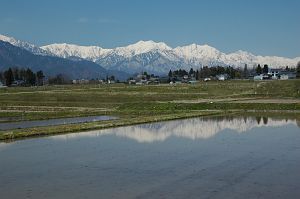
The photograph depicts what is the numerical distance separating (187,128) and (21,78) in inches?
4307

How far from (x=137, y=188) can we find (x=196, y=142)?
890 cm

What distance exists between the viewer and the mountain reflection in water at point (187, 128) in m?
22.0

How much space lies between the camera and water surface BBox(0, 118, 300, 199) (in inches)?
437

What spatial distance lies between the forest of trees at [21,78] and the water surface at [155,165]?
9778cm

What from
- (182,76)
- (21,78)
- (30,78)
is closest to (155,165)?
(30,78)

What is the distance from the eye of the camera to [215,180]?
40.3ft

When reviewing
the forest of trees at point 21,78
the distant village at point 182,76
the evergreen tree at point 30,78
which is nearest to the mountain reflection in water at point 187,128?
the distant village at point 182,76

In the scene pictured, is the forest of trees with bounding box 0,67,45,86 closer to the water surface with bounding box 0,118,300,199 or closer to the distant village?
the distant village

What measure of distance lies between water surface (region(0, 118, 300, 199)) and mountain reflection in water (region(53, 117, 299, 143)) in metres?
0.06

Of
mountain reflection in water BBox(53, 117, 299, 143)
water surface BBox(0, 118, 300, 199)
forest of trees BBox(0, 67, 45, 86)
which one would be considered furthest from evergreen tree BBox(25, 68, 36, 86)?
water surface BBox(0, 118, 300, 199)

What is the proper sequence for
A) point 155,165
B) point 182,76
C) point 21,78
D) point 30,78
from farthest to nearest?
point 182,76
point 21,78
point 30,78
point 155,165

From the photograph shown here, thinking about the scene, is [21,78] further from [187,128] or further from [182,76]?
[187,128]

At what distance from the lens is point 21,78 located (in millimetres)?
127562

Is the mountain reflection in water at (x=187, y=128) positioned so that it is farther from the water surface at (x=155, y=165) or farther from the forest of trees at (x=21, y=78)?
the forest of trees at (x=21, y=78)
